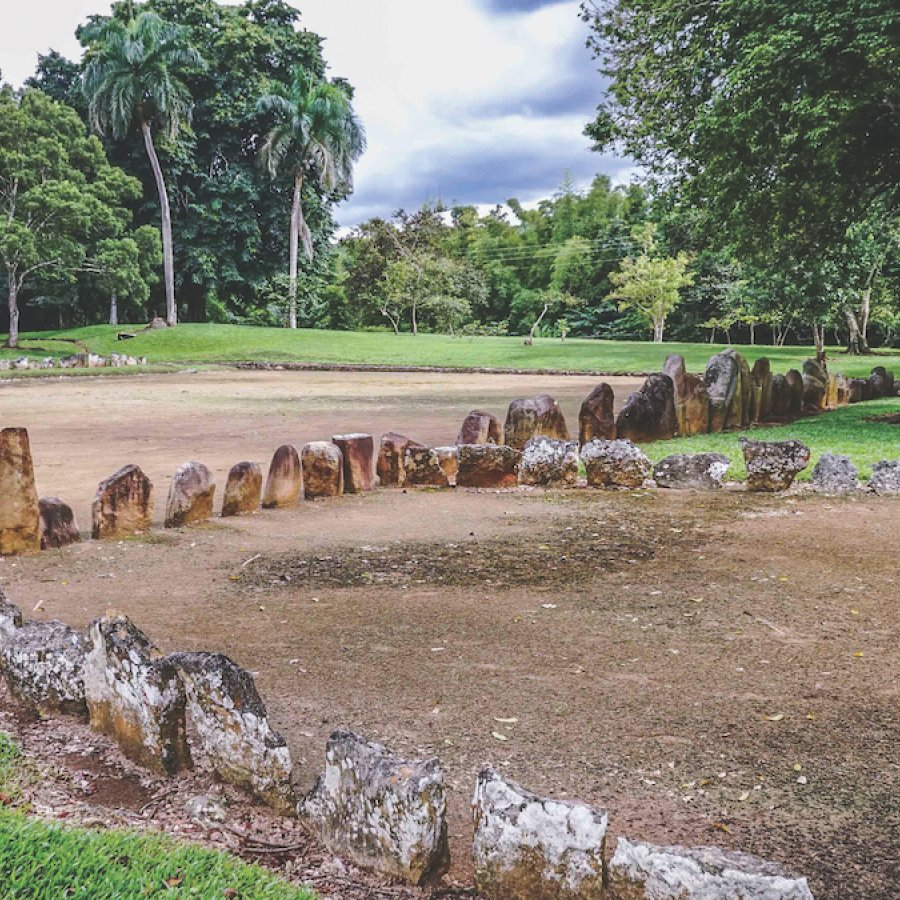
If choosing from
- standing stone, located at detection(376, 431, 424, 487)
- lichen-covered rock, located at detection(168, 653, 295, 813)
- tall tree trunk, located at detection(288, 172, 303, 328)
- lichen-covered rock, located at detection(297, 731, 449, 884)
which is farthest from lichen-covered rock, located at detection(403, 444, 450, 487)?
tall tree trunk, located at detection(288, 172, 303, 328)

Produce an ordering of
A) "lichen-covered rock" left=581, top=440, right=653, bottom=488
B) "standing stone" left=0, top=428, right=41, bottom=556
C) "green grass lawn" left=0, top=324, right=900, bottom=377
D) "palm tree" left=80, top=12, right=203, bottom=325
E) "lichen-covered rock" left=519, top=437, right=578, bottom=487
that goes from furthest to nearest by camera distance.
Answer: "palm tree" left=80, top=12, right=203, bottom=325, "green grass lawn" left=0, top=324, right=900, bottom=377, "lichen-covered rock" left=519, top=437, right=578, bottom=487, "lichen-covered rock" left=581, top=440, right=653, bottom=488, "standing stone" left=0, top=428, right=41, bottom=556

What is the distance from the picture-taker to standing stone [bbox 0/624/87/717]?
317cm

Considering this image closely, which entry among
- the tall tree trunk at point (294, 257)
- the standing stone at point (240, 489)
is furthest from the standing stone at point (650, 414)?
the tall tree trunk at point (294, 257)

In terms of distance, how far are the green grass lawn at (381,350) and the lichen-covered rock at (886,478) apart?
20217mm

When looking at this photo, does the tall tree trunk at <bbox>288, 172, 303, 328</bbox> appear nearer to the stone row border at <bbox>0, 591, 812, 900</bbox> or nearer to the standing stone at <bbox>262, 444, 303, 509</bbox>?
the standing stone at <bbox>262, 444, 303, 509</bbox>

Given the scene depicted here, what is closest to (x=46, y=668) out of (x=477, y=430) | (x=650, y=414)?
(x=477, y=430)

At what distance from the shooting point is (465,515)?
673 centimetres

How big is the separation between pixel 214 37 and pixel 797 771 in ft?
157

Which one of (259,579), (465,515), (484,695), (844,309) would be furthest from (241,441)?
(844,309)

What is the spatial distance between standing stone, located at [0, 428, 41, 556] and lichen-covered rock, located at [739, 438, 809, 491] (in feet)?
17.4

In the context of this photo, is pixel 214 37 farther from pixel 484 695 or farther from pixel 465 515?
pixel 484 695

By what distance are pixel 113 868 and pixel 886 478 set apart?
6.78m

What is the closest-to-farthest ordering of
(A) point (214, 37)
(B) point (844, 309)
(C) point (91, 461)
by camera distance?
(C) point (91, 461), (B) point (844, 309), (A) point (214, 37)

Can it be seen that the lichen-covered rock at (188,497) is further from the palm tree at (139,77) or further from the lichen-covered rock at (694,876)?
the palm tree at (139,77)
